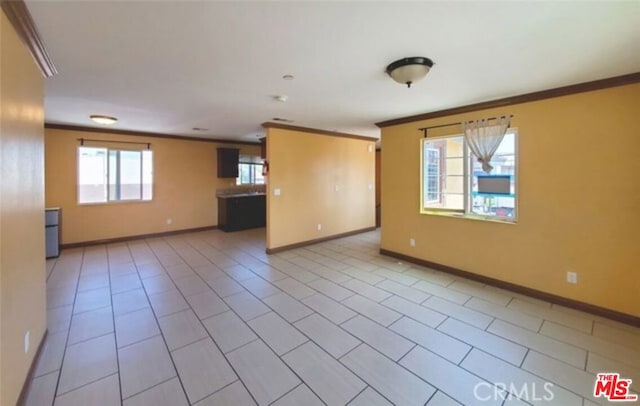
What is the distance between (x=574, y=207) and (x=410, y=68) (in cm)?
237

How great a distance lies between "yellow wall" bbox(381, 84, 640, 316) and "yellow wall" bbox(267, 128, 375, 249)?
103 inches

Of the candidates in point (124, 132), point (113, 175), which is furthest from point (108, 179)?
point (124, 132)

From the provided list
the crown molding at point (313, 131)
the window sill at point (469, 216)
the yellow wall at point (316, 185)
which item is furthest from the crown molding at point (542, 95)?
the yellow wall at point (316, 185)

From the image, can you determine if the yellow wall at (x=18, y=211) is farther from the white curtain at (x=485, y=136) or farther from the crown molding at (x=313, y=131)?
the white curtain at (x=485, y=136)

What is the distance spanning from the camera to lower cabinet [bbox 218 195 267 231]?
684 centimetres

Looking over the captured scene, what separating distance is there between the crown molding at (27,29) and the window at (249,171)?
5453 mm

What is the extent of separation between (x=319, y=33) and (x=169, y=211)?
19.7 ft

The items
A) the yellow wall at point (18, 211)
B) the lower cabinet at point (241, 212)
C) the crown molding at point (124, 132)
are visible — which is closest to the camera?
the yellow wall at point (18, 211)

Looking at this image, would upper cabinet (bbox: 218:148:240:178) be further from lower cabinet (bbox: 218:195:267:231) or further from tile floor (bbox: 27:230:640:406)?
tile floor (bbox: 27:230:640:406)

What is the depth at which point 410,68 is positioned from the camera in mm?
2186

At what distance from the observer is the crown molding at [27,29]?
1.47 m

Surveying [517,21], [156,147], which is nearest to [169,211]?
[156,147]

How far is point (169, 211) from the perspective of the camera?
643 cm

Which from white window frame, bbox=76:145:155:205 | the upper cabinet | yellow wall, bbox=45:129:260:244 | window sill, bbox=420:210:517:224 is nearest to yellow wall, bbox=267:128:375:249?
window sill, bbox=420:210:517:224
